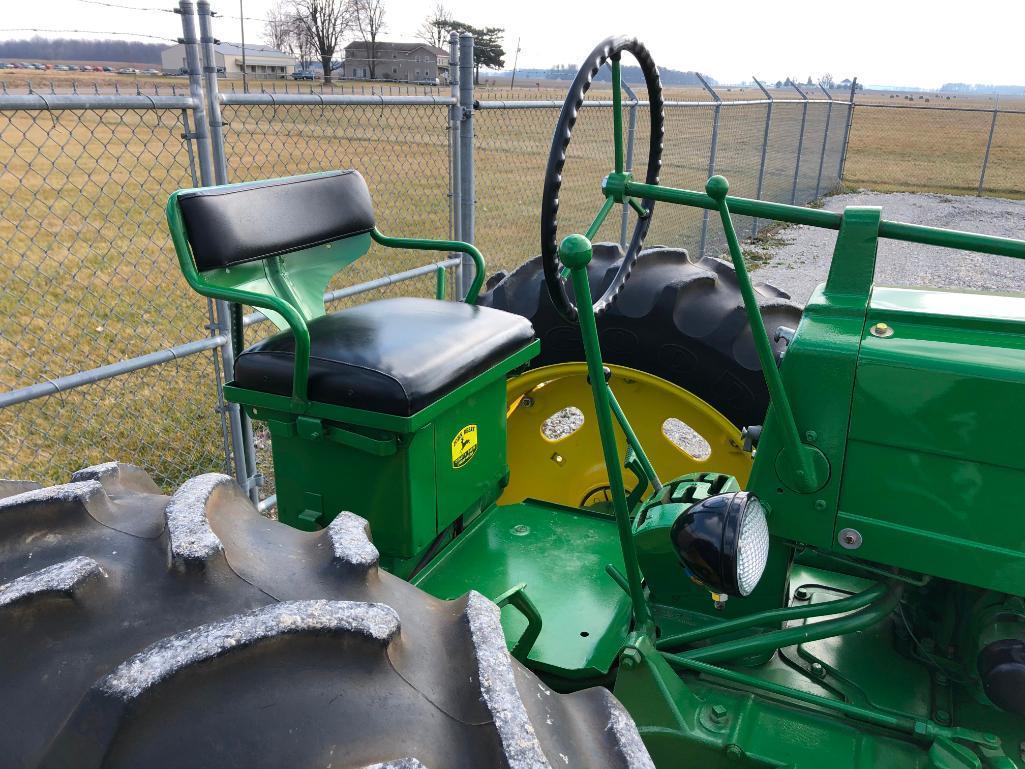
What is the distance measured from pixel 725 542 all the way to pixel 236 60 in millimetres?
2849

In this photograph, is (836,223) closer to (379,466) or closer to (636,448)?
(636,448)

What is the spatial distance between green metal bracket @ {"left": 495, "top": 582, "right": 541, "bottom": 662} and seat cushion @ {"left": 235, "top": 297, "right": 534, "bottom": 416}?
433 millimetres

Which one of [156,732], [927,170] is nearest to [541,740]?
[156,732]

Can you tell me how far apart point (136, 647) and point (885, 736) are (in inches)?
49.3

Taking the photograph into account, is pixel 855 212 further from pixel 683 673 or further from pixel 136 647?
pixel 136 647

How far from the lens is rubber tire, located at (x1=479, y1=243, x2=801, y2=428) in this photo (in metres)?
2.45

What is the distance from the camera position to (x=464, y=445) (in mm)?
2174

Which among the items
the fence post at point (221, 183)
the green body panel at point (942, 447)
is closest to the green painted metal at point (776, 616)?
the green body panel at point (942, 447)

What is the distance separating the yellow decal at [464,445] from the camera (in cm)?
213

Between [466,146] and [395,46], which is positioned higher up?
[395,46]

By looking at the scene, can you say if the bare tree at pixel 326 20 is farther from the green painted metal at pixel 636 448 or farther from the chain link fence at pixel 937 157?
the chain link fence at pixel 937 157

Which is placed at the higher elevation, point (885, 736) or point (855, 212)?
point (855, 212)

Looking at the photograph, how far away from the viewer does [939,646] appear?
1683mm

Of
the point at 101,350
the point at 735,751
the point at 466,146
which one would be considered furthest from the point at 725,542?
the point at 101,350
